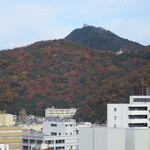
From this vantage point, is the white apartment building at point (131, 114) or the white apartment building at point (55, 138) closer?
the white apartment building at point (131, 114)

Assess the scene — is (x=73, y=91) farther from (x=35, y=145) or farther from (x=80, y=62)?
(x=35, y=145)

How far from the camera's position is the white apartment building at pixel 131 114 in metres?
38.8

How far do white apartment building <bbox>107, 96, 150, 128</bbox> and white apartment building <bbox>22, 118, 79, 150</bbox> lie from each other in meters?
5.95

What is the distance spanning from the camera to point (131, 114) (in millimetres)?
38781

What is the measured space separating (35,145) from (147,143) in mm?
14728

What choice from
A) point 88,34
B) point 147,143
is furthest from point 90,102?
point 88,34

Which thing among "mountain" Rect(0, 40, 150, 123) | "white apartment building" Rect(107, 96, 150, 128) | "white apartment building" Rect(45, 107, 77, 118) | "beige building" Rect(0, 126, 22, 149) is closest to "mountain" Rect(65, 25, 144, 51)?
"mountain" Rect(0, 40, 150, 123)

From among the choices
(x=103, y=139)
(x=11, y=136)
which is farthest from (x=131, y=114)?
(x=103, y=139)

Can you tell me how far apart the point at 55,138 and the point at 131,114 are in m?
8.39

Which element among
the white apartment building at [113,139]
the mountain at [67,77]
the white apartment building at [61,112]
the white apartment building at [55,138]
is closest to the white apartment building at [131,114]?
the white apartment building at [55,138]

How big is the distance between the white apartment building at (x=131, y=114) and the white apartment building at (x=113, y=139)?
8274 millimetres

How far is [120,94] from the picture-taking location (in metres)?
68.6

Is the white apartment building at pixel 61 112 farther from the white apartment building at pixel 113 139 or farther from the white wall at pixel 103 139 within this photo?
the white wall at pixel 103 139

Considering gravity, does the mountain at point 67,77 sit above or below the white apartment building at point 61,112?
above
